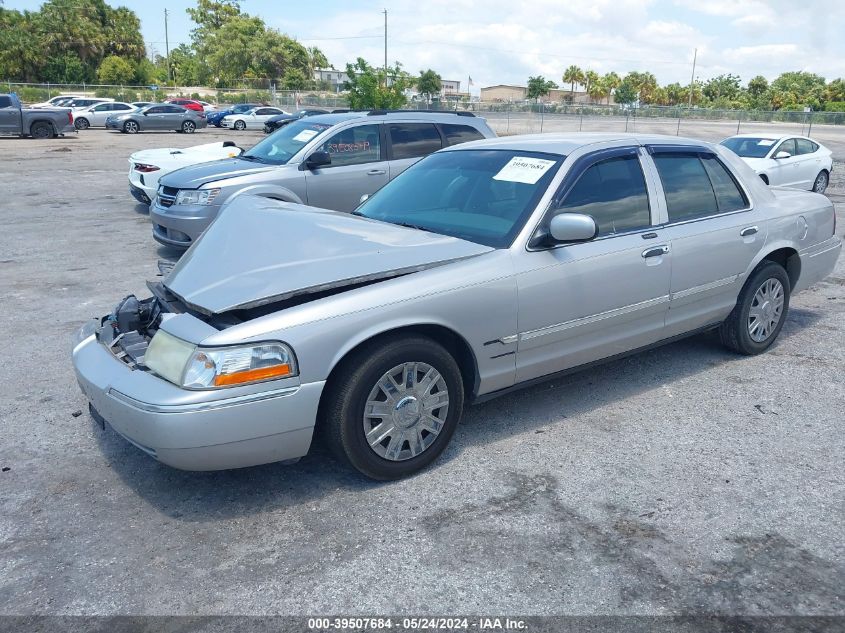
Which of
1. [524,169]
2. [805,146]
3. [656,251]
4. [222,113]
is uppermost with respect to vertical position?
[222,113]

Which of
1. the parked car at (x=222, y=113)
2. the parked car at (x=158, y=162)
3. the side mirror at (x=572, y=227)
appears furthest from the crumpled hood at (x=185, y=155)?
the parked car at (x=222, y=113)

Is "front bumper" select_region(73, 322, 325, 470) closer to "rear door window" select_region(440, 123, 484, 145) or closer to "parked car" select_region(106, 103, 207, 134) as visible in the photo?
"rear door window" select_region(440, 123, 484, 145)

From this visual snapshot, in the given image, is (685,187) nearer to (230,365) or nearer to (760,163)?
(230,365)

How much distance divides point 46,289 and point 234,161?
286 centimetres

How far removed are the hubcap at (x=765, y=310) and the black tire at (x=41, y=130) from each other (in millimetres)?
28808

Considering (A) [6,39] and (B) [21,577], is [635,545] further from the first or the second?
(A) [6,39]

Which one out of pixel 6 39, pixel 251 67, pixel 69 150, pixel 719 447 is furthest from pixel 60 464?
pixel 251 67

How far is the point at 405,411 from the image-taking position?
3660mm

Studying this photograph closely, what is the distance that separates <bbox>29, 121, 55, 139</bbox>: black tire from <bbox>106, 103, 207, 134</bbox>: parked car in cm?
508

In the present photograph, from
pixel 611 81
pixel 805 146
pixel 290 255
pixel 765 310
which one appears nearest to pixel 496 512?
pixel 290 255

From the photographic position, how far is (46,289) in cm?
746

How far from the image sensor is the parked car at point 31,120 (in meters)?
27.0

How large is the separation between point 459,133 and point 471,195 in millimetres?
5217

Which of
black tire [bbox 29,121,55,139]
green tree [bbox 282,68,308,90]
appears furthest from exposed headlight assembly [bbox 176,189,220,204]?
green tree [bbox 282,68,308,90]
